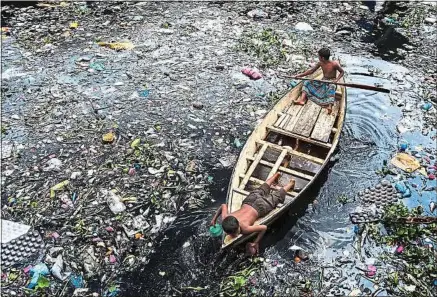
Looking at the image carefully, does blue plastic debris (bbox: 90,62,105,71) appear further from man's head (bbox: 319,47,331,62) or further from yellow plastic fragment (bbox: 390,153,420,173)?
yellow plastic fragment (bbox: 390,153,420,173)

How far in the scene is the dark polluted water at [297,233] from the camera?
4.00 metres

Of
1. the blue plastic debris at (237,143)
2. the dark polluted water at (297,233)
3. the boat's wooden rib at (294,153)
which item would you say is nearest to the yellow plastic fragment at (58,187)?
the dark polluted water at (297,233)

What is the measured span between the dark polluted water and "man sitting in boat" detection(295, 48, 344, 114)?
57cm

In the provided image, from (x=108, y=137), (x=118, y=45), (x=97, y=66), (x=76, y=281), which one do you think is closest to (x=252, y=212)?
(x=76, y=281)

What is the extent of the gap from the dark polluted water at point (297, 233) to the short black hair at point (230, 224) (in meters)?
0.50

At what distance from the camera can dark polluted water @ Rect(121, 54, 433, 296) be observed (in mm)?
3996

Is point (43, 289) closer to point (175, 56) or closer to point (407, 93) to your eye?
point (175, 56)

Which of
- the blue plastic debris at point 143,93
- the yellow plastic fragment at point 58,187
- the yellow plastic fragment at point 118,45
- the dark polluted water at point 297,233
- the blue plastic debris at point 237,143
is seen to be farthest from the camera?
the yellow plastic fragment at point 118,45

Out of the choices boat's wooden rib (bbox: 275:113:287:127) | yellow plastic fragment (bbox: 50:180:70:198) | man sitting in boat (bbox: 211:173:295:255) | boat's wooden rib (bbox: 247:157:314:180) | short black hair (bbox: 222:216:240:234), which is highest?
short black hair (bbox: 222:216:240:234)

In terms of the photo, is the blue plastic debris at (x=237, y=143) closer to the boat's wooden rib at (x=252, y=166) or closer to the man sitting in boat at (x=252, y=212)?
the boat's wooden rib at (x=252, y=166)

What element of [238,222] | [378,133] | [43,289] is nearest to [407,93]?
[378,133]

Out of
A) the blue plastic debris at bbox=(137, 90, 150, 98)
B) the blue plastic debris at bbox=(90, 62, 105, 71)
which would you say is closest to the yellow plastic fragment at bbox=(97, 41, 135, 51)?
the blue plastic debris at bbox=(90, 62, 105, 71)

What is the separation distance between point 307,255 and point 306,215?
52 centimetres

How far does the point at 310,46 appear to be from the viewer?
738 centimetres
